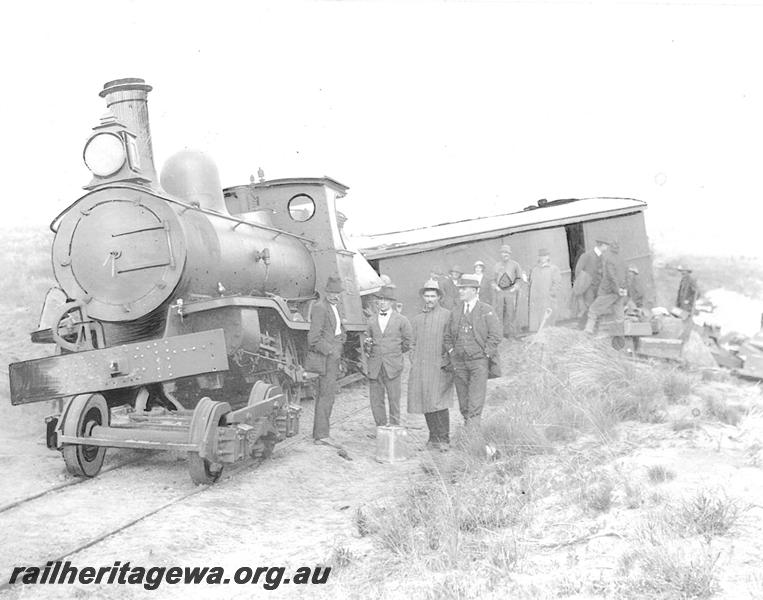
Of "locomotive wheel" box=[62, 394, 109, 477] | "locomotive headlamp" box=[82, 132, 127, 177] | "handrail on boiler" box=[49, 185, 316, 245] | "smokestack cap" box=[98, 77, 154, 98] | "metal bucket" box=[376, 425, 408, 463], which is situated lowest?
"metal bucket" box=[376, 425, 408, 463]

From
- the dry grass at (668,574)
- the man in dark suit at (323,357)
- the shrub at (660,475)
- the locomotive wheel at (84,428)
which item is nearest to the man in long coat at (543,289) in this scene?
the man in dark suit at (323,357)

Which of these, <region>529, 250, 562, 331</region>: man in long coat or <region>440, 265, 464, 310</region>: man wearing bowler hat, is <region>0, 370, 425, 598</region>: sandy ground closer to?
<region>529, 250, 562, 331</region>: man in long coat

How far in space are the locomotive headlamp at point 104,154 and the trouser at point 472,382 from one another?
139 inches

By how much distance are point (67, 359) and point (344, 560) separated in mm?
3320

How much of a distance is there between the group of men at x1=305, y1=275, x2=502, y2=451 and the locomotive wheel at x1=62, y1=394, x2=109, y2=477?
208 centimetres

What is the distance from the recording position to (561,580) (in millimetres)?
3236

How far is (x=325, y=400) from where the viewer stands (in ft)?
24.2

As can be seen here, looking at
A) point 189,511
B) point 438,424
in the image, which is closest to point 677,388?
point 438,424

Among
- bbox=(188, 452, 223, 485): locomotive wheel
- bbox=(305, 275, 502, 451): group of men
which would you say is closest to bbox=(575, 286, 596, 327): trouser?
bbox=(305, 275, 502, 451): group of men

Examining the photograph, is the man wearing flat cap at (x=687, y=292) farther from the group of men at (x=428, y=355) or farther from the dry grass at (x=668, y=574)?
the dry grass at (x=668, y=574)

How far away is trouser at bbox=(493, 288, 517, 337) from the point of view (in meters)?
11.7

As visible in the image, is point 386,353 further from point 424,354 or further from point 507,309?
point 507,309

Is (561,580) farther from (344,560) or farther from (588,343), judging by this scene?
(588,343)

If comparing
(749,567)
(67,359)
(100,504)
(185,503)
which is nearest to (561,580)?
(749,567)
